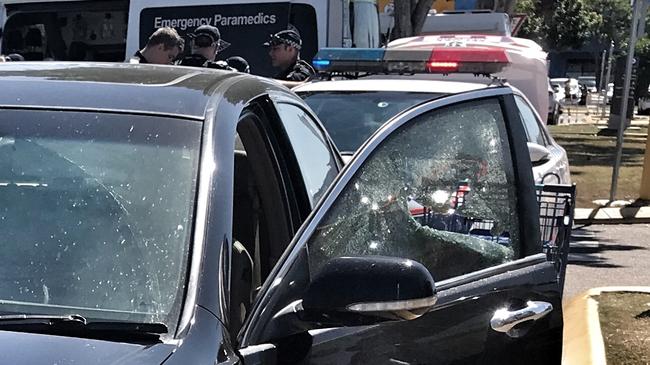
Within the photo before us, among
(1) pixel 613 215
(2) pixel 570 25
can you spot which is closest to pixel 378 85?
(1) pixel 613 215

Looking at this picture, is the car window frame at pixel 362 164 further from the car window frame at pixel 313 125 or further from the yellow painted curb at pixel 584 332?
the yellow painted curb at pixel 584 332

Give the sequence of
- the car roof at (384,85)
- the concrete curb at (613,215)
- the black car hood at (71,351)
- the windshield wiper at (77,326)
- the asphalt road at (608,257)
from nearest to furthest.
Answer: the black car hood at (71,351) < the windshield wiper at (77,326) < the car roof at (384,85) < the asphalt road at (608,257) < the concrete curb at (613,215)

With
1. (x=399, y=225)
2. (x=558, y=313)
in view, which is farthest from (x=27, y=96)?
(x=558, y=313)

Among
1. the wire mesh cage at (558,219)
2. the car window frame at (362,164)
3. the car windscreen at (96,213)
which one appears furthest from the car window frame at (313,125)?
the wire mesh cage at (558,219)

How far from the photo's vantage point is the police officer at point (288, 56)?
748 centimetres

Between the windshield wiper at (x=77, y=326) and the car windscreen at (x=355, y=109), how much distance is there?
4.01 m

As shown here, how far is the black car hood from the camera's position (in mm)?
1802

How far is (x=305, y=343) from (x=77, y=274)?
0.56m

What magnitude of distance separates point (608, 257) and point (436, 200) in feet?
21.8

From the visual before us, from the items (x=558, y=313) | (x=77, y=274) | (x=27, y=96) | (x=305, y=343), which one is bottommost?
(x=558, y=313)

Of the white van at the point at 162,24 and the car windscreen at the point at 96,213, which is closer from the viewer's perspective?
the car windscreen at the point at 96,213

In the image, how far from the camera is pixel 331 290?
212 cm

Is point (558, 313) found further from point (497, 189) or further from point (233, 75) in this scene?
point (233, 75)

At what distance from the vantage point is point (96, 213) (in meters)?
2.28
